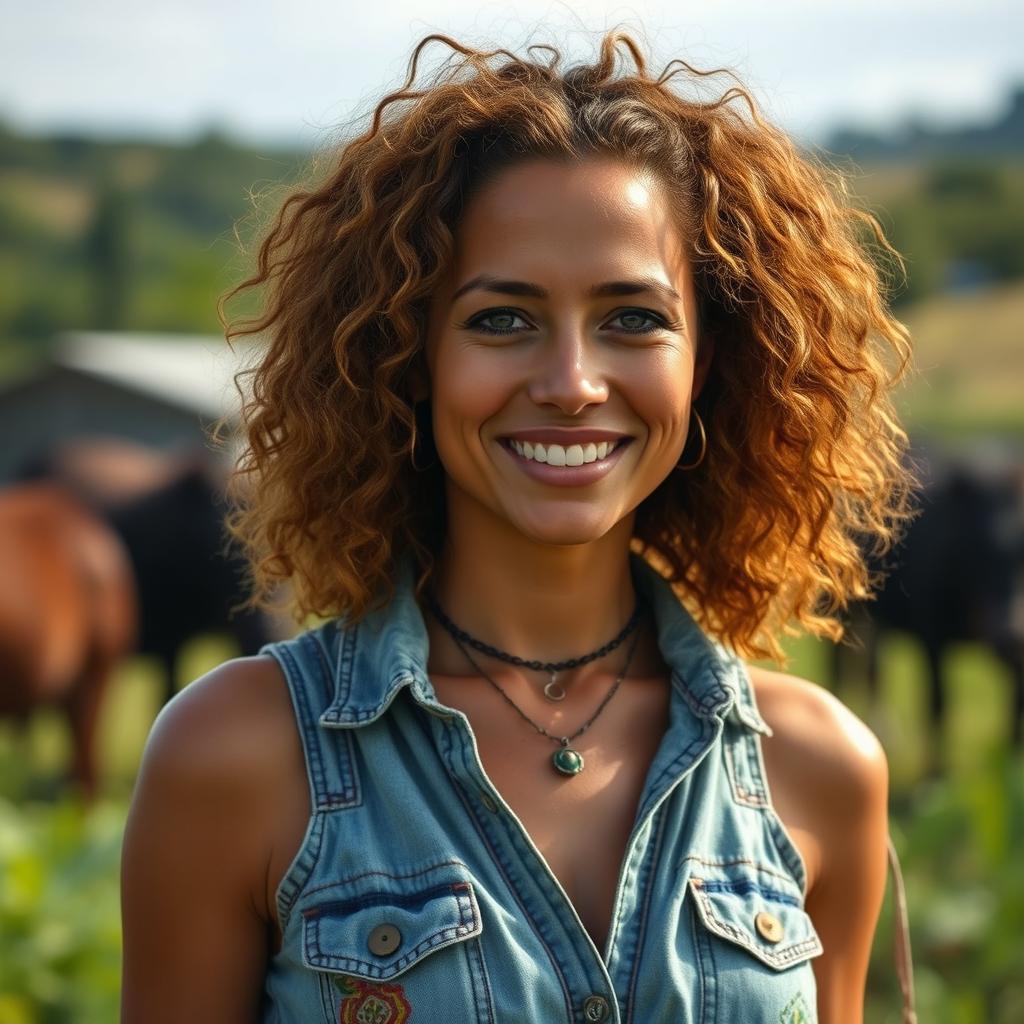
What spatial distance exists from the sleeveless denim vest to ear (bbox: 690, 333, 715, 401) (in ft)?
1.37

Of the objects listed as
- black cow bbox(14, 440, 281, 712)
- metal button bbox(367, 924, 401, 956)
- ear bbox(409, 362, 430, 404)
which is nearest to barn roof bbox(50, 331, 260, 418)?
black cow bbox(14, 440, 281, 712)

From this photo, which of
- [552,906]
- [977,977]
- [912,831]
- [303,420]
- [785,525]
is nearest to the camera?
[552,906]

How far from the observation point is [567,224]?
1.83 m

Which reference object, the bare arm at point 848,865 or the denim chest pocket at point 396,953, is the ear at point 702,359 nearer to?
the bare arm at point 848,865

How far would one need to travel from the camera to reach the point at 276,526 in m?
2.10

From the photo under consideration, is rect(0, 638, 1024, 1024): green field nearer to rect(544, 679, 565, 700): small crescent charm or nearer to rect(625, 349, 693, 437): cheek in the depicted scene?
rect(544, 679, 565, 700): small crescent charm

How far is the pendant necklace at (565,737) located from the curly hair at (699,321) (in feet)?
0.52

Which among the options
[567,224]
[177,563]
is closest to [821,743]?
[567,224]

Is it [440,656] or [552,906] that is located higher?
[440,656]

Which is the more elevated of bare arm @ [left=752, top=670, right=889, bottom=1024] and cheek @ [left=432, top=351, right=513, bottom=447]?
cheek @ [left=432, top=351, right=513, bottom=447]

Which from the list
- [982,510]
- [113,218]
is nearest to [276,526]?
[982,510]

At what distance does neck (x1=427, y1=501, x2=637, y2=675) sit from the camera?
1.97 m

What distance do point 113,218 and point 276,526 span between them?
182 ft

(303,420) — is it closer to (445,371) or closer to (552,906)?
(445,371)
